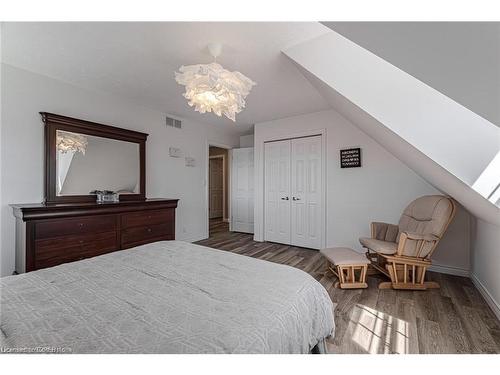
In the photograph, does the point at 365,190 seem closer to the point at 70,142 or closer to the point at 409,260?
the point at 409,260

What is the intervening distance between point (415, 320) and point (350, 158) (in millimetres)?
2292

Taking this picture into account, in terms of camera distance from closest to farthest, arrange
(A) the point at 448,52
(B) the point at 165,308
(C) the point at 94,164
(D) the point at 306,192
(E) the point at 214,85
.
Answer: (A) the point at 448,52 → (B) the point at 165,308 → (E) the point at 214,85 → (C) the point at 94,164 → (D) the point at 306,192

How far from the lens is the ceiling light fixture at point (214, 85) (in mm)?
1662

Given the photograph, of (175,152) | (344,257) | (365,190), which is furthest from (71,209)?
(365,190)

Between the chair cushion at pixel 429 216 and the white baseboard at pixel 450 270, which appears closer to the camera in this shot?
the chair cushion at pixel 429 216

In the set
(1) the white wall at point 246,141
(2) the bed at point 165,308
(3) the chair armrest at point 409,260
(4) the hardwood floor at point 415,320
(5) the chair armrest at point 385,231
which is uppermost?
(1) the white wall at point 246,141

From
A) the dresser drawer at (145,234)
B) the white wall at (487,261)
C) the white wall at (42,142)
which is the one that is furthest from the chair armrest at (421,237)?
the white wall at (42,142)

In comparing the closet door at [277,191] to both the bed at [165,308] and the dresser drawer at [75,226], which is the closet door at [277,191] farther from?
the bed at [165,308]

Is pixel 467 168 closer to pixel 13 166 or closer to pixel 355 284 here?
pixel 355 284

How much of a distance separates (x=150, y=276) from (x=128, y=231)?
184 centimetres

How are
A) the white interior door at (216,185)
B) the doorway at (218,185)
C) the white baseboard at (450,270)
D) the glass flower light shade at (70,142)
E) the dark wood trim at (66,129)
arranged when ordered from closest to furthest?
the dark wood trim at (66,129) → the glass flower light shade at (70,142) → the white baseboard at (450,270) → the doorway at (218,185) → the white interior door at (216,185)

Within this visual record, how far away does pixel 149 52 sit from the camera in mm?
2070

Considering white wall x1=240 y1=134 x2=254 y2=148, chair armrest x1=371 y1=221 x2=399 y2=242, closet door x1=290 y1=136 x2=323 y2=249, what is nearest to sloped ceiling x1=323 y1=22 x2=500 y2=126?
chair armrest x1=371 y1=221 x2=399 y2=242

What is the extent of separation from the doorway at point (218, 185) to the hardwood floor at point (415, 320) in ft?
15.3
